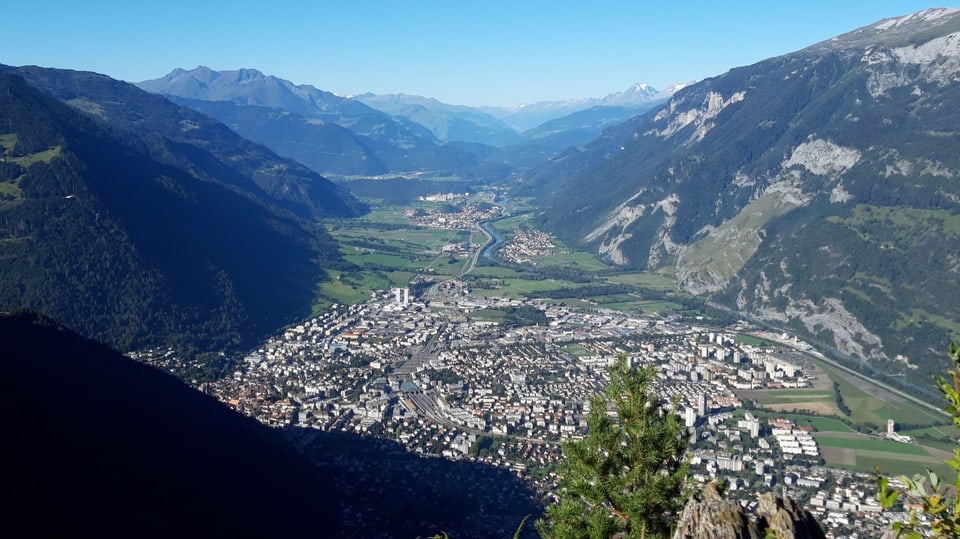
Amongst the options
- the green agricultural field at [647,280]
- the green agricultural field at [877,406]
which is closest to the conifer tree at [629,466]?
the green agricultural field at [877,406]

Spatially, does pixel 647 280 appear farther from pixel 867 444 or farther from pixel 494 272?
pixel 867 444

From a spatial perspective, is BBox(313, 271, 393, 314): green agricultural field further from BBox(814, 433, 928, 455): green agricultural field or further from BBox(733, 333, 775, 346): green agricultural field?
BBox(814, 433, 928, 455): green agricultural field

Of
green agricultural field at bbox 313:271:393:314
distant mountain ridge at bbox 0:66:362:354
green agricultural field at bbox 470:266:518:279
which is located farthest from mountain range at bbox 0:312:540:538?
green agricultural field at bbox 470:266:518:279

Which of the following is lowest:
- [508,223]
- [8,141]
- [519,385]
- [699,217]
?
[519,385]

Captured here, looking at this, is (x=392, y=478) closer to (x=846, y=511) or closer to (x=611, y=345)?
(x=846, y=511)

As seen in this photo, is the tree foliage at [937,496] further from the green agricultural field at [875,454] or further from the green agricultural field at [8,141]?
the green agricultural field at [8,141]

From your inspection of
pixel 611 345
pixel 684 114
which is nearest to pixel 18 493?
pixel 611 345

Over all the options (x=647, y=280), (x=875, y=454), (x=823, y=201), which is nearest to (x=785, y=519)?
(x=875, y=454)
